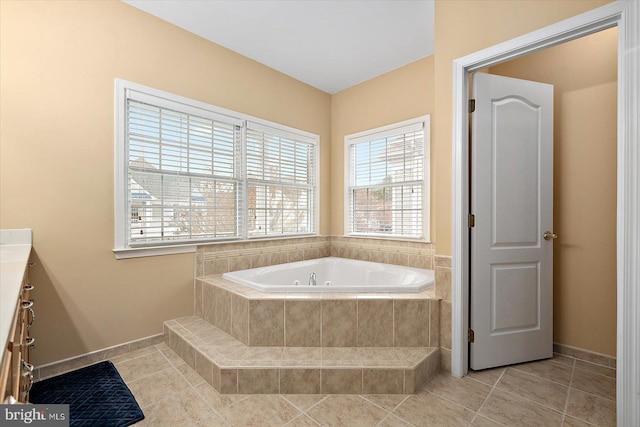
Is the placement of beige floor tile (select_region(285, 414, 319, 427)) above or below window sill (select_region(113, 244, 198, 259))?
below

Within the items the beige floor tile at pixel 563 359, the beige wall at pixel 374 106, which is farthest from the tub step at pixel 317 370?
the beige wall at pixel 374 106

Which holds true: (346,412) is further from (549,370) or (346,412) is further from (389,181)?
(389,181)

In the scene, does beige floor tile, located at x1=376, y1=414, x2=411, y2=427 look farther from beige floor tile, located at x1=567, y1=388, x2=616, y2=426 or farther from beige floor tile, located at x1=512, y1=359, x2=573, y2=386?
beige floor tile, located at x1=512, y1=359, x2=573, y2=386

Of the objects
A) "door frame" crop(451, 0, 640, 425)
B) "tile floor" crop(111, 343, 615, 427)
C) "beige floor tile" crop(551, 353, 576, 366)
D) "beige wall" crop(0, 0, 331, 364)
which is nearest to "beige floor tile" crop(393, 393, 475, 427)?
"tile floor" crop(111, 343, 615, 427)

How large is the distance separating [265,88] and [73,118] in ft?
5.85

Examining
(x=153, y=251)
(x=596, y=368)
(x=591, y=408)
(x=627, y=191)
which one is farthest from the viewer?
(x=153, y=251)

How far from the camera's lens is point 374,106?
140 inches

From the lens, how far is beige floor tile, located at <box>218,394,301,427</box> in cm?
162

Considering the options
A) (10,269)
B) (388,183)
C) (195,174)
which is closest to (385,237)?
(388,183)

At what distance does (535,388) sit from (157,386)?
2.41 meters

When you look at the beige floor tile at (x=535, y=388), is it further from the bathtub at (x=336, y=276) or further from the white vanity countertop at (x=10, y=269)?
the white vanity countertop at (x=10, y=269)

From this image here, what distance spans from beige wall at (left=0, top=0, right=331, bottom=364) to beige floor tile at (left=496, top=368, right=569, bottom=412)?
258 centimetres

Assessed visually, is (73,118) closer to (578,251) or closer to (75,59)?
(75,59)

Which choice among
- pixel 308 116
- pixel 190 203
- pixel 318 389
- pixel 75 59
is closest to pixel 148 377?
pixel 318 389
